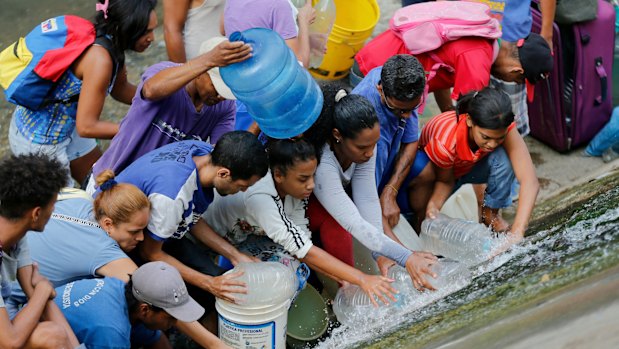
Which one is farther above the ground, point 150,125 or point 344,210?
point 150,125

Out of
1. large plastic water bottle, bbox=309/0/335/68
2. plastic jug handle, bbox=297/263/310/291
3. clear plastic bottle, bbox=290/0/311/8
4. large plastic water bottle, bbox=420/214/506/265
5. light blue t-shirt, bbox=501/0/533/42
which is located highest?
clear plastic bottle, bbox=290/0/311/8

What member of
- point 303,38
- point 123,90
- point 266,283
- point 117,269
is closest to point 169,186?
point 117,269

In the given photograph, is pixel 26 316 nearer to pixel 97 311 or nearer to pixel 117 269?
pixel 97 311

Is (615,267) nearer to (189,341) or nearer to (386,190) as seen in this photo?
(386,190)

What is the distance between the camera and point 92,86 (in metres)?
3.90

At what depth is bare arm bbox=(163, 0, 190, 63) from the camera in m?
4.70

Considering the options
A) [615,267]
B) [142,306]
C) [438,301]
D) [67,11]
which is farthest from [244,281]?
[67,11]

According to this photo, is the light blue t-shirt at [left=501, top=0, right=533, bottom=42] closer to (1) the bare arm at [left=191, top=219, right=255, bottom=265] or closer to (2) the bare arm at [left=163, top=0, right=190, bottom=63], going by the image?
(2) the bare arm at [left=163, top=0, right=190, bottom=63]

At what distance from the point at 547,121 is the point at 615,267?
2888 mm

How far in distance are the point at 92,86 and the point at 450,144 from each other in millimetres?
1791

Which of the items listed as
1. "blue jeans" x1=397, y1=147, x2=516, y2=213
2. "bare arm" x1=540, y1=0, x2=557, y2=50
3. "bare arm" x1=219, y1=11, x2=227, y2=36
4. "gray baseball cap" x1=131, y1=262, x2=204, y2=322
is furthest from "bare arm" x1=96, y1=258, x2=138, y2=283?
"bare arm" x1=540, y1=0, x2=557, y2=50

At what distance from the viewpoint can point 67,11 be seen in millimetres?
7039

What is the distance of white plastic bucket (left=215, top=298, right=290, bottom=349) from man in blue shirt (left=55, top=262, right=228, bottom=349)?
28 cm

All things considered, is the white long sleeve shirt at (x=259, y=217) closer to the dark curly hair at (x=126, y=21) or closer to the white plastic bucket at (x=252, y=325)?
the white plastic bucket at (x=252, y=325)
